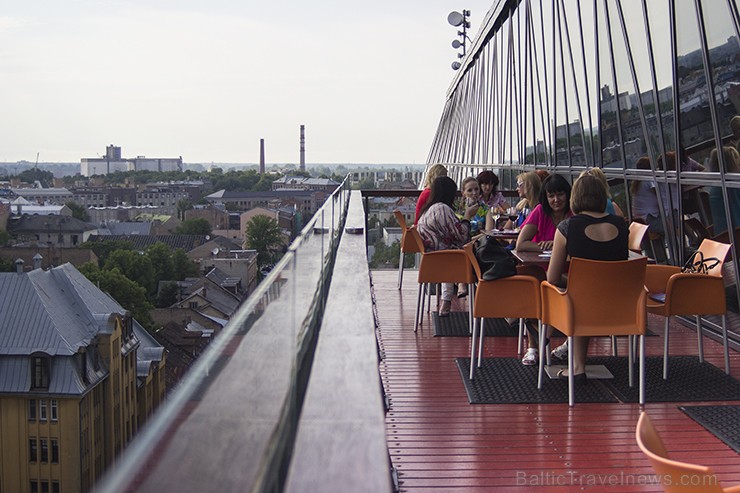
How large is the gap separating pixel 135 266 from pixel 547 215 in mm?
66748

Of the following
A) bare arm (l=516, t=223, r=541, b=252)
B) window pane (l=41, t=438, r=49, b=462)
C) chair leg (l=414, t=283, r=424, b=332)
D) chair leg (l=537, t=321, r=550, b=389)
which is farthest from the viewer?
window pane (l=41, t=438, r=49, b=462)

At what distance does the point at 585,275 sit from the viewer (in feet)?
16.2

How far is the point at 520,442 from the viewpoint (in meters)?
4.44

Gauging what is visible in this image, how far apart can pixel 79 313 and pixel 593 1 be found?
4951 centimetres

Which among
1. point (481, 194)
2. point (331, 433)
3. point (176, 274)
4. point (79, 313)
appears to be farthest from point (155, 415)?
point (176, 274)

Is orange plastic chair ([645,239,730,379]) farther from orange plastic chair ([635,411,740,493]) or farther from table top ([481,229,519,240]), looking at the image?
orange plastic chair ([635,411,740,493])

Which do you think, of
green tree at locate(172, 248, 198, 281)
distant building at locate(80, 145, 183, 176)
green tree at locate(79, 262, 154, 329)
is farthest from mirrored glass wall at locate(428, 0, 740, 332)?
distant building at locate(80, 145, 183, 176)

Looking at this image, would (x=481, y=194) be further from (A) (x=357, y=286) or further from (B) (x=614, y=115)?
(A) (x=357, y=286)

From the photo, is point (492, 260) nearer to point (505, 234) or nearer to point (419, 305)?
point (419, 305)

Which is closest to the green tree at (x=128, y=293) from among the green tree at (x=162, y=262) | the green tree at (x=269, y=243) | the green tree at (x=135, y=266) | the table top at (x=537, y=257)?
the green tree at (x=135, y=266)

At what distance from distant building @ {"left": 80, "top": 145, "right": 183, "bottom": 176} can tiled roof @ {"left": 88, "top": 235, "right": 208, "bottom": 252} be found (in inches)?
1956

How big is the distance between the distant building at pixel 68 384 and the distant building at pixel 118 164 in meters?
80.9

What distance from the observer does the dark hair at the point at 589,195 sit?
16.9 ft

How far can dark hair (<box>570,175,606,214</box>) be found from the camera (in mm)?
5137
